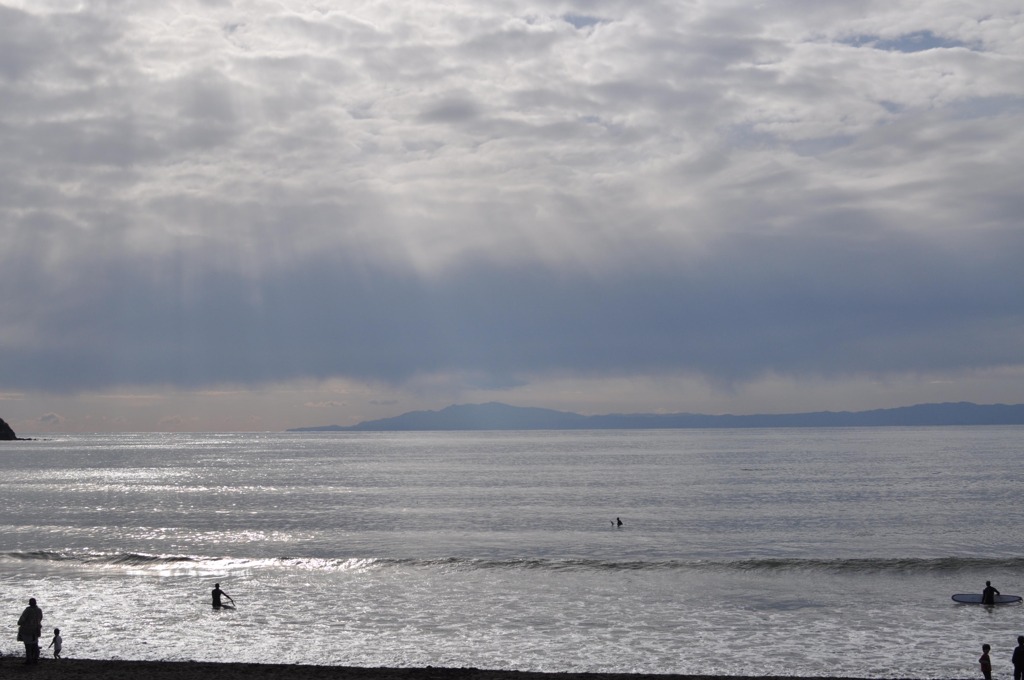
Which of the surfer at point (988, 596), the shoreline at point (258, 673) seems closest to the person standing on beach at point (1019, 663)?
the shoreline at point (258, 673)

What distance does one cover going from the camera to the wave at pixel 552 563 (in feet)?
160

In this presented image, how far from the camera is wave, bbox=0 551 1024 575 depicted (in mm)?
48750

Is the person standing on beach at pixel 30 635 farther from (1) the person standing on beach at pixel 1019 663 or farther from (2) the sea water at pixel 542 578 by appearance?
(1) the person standing on beach at pixel 1019 663

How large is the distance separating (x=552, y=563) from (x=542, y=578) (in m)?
4.85

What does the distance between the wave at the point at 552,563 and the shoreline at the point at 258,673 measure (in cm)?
2130

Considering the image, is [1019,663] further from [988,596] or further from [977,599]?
[977,599]

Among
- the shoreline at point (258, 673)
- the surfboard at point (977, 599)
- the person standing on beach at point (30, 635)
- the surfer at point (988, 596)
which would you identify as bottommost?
the surfboard at point (977, 599)

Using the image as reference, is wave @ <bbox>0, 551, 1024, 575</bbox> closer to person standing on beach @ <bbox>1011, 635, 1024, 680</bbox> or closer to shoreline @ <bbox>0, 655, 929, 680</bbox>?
shoreline @ <bbox>0, 655, 929, 680</bbox>

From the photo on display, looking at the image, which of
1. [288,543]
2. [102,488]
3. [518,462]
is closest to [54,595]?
[288,543]

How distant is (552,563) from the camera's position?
5094 cm

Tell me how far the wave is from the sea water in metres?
0.26

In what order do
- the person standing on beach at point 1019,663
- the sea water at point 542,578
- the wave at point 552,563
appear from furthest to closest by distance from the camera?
the wave at point 552,563 → the sea water at point 542,578 → the person standing on beach at point 1019,663

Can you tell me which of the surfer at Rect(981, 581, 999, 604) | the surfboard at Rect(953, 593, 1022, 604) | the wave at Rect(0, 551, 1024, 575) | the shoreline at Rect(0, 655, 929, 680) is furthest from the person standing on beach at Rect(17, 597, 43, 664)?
the surfer at Rect(981, 581, 999, 604)

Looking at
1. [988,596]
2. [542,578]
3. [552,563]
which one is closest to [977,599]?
[988,596]
